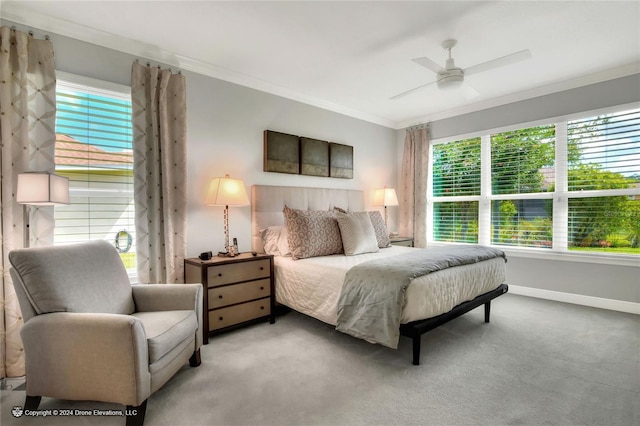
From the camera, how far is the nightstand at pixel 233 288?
2.70 metres

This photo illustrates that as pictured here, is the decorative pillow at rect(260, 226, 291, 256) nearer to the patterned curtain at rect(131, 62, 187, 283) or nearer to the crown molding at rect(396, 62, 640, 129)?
the patterned curtain at rect(131, 62, 187, 283)

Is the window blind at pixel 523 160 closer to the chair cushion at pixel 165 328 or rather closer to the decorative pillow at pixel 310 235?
the decorative pillow at pixel 310 235

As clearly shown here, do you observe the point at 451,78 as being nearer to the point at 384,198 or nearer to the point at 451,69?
the point at 451,69

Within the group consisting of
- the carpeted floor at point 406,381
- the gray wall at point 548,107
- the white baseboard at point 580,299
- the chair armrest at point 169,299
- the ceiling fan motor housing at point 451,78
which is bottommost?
the carpeted floor at point 406,381

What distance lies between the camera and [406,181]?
521 cm

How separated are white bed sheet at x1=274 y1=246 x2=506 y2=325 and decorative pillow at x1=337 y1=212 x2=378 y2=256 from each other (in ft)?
0.29

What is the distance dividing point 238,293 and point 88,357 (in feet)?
4.43

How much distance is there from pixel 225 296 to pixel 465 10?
3083mm

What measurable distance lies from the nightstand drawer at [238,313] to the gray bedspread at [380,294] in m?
0.94

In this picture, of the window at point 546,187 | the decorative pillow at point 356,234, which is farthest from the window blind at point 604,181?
the decorative pillow at point 356,234

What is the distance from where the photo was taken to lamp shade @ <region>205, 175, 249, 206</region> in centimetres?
294

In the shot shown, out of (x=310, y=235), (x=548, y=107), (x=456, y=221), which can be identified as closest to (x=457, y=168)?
(x=456, y=221)

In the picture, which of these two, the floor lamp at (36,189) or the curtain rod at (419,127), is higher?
the curtain rod at (419,127)

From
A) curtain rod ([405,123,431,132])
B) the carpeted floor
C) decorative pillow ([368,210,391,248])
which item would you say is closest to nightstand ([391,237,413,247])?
decorative pillow ([368,210,391,248])
